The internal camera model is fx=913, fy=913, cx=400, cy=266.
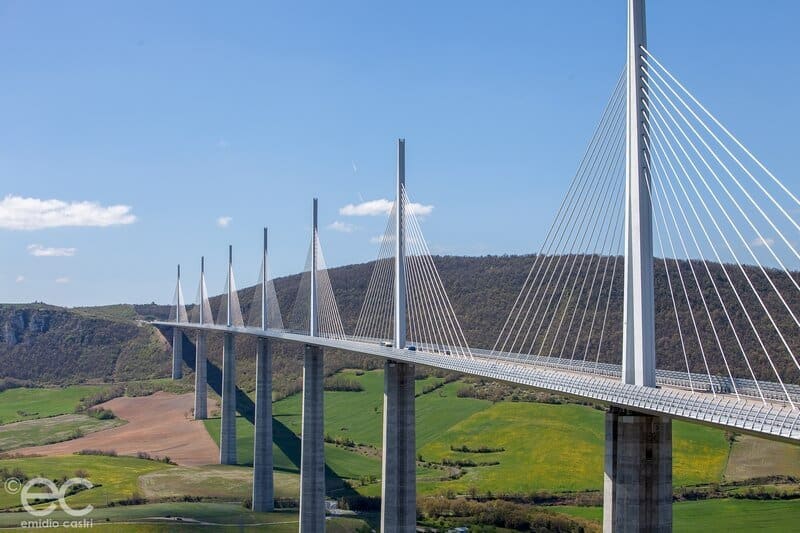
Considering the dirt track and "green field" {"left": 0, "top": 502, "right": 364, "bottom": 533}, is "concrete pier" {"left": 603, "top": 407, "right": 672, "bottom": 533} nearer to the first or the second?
"green field" {"left": 0, "top": 502, "right": 364, "bottom": 533}

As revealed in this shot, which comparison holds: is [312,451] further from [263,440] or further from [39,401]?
[39,401]

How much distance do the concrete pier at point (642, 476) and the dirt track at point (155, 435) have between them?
5196cm

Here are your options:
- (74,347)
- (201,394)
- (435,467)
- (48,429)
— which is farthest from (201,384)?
(74,347)

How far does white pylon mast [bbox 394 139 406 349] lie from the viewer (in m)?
39.4

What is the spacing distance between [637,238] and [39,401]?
95.0m

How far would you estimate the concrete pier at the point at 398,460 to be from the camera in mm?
37750

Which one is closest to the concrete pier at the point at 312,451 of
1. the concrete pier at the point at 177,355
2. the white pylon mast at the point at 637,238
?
the white pylon mast at the point at 637,238

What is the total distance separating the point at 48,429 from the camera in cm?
8406

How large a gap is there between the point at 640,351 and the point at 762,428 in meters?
5.19

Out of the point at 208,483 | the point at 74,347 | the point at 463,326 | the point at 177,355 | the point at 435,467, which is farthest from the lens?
the point at 74,347

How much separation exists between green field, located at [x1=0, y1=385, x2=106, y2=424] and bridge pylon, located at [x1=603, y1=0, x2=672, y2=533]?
80.8m

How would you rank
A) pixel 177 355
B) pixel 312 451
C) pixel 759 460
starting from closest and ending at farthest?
pixel 312 451
pixel 759 460
pixel 177 355

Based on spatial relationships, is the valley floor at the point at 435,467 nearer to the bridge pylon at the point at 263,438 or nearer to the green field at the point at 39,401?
the bridge pylon at the point at 263,438

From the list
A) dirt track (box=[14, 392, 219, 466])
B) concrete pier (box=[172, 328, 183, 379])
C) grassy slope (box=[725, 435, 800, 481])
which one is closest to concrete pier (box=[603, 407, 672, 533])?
grassy slope (box=[725, 435, 800, 481])
